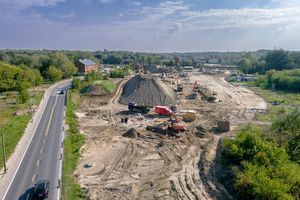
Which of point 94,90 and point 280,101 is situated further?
point 94,90

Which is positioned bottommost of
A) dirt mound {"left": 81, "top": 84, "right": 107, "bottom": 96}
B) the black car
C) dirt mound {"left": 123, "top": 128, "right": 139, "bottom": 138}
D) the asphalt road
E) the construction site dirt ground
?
the construction site dirt ground

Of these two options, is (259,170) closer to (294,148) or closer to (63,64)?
(294,148)

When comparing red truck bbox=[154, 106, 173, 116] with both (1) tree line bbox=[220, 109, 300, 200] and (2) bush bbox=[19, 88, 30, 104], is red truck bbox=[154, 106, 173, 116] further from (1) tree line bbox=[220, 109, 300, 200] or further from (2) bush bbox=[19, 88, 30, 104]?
(2) bush bbox=[19, 88, 30, 104]

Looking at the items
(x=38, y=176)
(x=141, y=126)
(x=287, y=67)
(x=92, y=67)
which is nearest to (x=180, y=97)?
(x=141, y=126)

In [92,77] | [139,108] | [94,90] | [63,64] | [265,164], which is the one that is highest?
[63,64]

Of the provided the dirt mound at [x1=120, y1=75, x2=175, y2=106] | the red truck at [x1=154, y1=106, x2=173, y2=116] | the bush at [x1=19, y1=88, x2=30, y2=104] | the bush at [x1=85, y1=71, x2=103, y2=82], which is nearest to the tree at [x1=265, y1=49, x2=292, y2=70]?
the bush at [x1=85, y1=71, x2=103, y2=82]

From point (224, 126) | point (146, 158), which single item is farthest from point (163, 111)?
point (146, 158)
